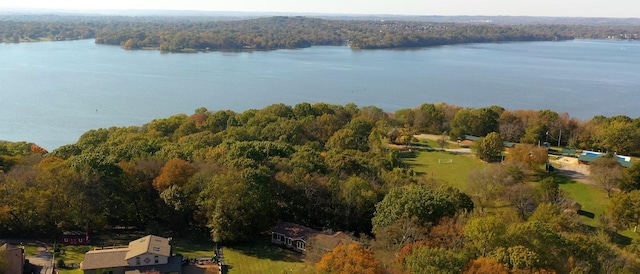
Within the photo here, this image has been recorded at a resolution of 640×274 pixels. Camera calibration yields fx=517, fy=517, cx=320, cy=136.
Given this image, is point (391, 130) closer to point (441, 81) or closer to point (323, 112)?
point (323, 112)

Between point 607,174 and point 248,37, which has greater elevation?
point 248,37

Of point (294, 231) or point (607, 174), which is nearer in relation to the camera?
point (294, 231)

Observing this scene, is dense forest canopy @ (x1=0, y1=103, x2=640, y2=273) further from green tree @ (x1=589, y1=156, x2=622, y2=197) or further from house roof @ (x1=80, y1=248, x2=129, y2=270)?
house roof @ (x1=80, y1=248, x2=129, y2=270)

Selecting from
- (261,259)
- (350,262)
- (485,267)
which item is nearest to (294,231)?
(261,259)

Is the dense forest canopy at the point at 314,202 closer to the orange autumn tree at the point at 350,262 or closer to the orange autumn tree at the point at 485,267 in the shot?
the orange autumn tree at the point at 485,267

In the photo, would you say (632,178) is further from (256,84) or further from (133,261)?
(256,84)

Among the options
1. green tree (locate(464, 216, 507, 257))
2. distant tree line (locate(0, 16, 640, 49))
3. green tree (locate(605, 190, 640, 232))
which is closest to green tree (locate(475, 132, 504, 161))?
green tree (locate(605, 190, 640, 232))

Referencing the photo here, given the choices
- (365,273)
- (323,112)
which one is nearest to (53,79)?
(323,112)
